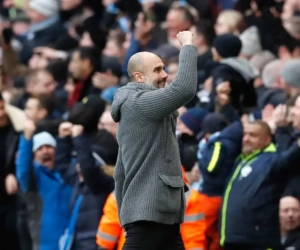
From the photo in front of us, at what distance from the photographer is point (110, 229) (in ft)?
32.6

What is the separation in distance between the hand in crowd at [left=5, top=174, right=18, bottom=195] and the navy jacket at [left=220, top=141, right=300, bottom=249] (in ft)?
8.15

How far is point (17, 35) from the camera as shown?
712 inches

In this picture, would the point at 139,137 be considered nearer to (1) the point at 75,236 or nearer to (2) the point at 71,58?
(1) the point at 75,236

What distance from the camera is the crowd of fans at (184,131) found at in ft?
34.0

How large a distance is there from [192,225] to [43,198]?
243cm

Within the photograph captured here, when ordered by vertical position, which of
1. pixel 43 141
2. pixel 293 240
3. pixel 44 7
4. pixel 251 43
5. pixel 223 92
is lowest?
pixel 293 240

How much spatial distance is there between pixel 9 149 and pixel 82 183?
1522 mm

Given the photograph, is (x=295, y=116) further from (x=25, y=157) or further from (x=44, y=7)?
(x=44, y=7)

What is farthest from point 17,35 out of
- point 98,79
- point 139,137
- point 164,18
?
point 139,137

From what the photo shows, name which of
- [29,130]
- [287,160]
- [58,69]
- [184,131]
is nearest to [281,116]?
[287,160]

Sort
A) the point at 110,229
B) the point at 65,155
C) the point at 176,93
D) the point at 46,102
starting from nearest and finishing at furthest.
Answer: the point at 176,93 < the point at 110,229 < the point at 65,155 < the point at 46,102

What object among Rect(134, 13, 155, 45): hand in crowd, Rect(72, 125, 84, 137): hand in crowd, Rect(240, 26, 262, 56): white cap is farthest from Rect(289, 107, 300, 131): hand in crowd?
Rect(134, 13, 155, 45): hand in crowd

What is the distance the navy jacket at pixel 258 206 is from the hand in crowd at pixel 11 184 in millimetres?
2484

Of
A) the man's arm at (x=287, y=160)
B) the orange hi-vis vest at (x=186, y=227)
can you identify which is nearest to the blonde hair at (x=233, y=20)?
the man's arm at (x=287, y=160)
